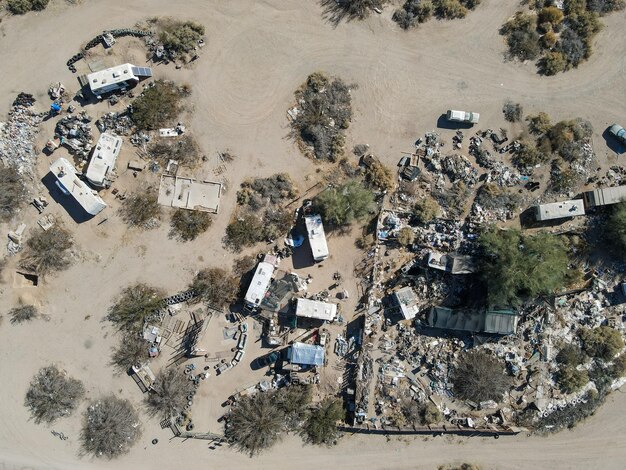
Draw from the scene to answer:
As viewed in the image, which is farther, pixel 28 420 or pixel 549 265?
pixel 28 420

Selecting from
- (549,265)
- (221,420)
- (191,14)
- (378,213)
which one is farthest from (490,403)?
(191,14)

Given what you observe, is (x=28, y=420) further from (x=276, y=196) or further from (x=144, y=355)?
(x=276, y=196)

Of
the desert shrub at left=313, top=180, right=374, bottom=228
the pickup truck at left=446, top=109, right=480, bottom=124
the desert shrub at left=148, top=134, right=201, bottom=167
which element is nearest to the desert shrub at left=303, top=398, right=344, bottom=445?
the desert shrub at left=313, top=180, right=374, bottom=228

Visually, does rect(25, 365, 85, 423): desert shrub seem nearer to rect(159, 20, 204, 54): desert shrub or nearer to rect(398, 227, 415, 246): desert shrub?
rect(159, 20, 204, 54): desert shrub

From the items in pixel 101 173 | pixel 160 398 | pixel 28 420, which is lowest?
pixel 28 420

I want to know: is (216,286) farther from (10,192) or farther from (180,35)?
(180,35)

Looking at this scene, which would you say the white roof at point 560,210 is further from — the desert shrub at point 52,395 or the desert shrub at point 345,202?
the desert shrub at point 52,395

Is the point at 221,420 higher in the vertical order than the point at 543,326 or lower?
lower
